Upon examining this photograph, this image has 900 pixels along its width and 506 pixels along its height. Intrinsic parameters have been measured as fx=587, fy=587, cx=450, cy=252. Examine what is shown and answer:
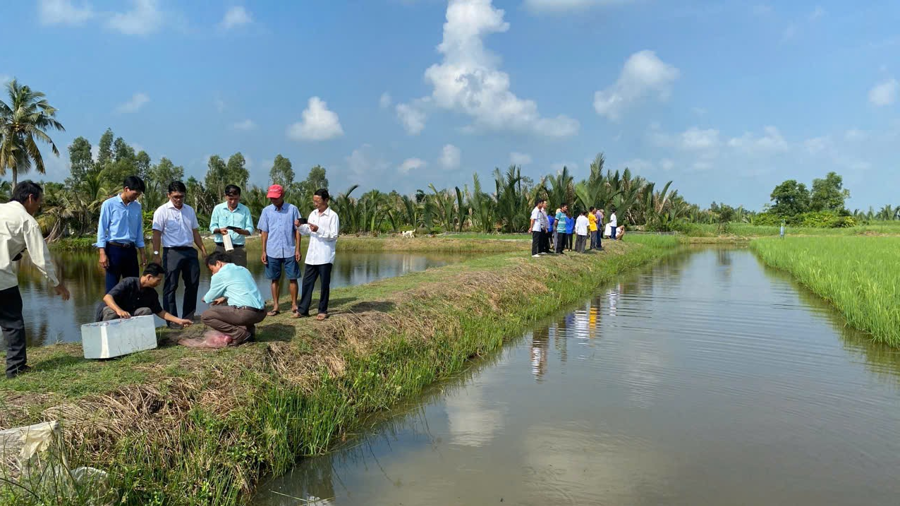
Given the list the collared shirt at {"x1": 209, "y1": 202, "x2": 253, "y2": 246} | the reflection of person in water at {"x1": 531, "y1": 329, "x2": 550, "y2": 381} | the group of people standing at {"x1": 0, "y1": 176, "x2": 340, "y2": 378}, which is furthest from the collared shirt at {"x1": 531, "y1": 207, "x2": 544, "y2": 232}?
the collared shirt at {"x1": 209, "y1": 202, "x2": 253, "y2": 246}

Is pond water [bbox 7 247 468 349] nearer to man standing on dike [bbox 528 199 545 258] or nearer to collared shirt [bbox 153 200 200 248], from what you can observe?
collared shirt [bbox 153 200 200 248]

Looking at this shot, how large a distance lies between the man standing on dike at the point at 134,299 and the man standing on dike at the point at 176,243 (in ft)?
2.37

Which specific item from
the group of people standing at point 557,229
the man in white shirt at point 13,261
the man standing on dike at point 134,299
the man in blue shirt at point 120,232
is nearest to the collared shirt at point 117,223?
the man in blue shirt at point 120,232

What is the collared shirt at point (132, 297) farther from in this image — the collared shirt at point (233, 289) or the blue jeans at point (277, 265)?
the blue jeans at point (277, 265)

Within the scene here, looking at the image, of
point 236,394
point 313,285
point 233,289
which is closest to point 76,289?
point 313,285

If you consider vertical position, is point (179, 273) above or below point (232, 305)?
above

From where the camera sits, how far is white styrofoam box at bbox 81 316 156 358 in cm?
448

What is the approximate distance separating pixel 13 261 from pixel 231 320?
1612 mm

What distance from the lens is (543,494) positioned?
3.79m

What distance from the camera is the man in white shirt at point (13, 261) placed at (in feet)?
13.7

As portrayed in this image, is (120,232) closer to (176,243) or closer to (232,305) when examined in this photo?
(176,243)

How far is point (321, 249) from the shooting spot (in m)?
6.54

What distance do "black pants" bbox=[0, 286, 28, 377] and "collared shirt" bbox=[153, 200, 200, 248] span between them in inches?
77.9

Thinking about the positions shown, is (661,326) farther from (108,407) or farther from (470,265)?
(108,407)
